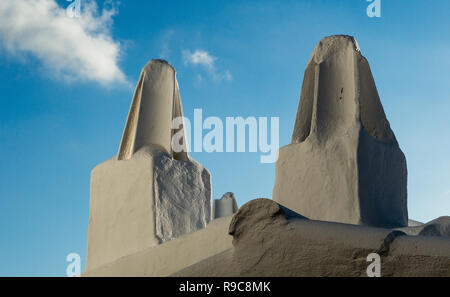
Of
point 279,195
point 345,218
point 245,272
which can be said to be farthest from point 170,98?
point 245,272

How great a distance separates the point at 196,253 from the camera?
23.1 ft

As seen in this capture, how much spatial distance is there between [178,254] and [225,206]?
5345mm

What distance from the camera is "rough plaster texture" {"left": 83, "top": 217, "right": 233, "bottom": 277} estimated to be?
22.6 feet

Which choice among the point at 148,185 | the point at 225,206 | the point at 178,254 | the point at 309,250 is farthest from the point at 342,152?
the point at 225,206

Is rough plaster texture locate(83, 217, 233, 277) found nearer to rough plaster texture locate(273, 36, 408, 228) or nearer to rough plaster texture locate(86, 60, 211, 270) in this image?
rough plaster texture locate(86, 60, 211, 270)

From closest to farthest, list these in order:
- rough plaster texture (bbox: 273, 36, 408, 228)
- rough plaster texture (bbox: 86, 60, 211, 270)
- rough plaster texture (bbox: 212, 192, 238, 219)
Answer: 1. rough plaster texture (bbox: 273, 36, 408, 228)
2. rough plaster texture (bbox: 86, 60, 211, 270)
3. rough plaster texture (bbox: 212, 192, 238, 219)

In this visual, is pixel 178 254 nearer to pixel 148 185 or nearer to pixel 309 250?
pixel 148 185

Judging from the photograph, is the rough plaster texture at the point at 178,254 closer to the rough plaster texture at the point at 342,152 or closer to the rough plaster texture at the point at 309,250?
the rough plaster texture at the point at 342,152

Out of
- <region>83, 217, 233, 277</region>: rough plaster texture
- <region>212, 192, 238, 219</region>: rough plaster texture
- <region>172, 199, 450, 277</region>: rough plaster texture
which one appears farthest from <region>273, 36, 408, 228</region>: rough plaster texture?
<region>212, 192, 238, 219</region>: rough plaster texture

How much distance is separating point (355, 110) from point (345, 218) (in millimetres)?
1423

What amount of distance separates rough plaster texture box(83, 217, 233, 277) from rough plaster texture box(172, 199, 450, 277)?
9.18 feet

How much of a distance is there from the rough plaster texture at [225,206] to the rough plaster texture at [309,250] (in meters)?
8.57

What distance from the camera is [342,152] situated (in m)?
7.27
